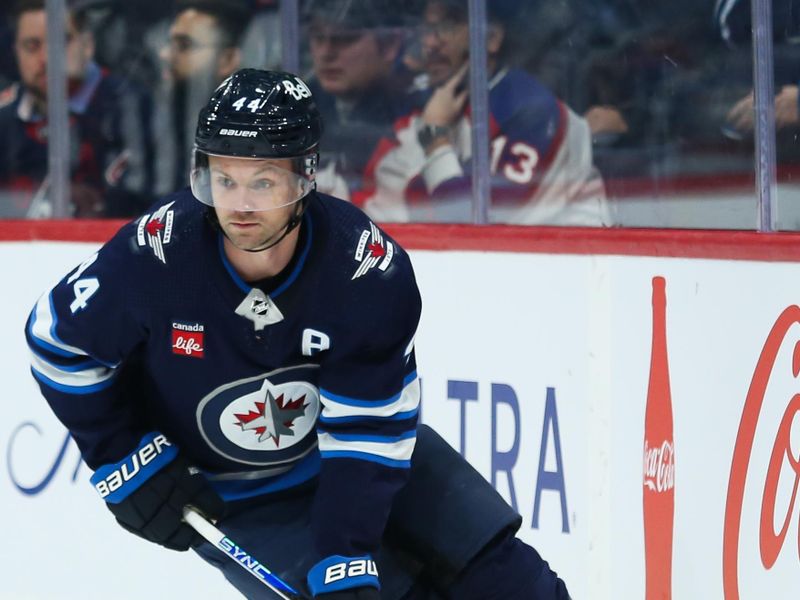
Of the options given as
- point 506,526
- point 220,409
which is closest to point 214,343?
point 220,409

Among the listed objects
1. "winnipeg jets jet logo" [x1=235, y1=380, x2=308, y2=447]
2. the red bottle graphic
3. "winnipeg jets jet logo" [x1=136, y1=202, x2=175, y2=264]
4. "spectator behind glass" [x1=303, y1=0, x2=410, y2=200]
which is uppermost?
"spectator behind glass" [x1=303, y1=0, x2=410, y2=200]

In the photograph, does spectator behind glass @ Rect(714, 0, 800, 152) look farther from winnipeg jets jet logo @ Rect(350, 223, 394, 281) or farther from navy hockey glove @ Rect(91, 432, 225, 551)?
navy hockey glove @ Rect(91, 432, 225, 551)

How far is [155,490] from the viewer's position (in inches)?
100

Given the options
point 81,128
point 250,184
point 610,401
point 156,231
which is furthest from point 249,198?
point 81,128

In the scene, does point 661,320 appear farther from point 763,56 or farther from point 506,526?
point 506,526

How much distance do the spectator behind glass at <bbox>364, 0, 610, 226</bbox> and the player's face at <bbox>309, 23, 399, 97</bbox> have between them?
0.13 m

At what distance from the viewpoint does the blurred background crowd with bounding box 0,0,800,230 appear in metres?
3.32

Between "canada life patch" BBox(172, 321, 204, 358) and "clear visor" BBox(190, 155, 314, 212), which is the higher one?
"clear visor" BBox(190, 155, 314, 212)

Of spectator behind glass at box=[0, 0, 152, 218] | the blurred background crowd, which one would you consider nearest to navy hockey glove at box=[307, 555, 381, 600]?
the blurred background crowd

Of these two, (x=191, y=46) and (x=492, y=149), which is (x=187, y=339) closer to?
(x=492, y=149)

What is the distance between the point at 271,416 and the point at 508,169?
1366mm

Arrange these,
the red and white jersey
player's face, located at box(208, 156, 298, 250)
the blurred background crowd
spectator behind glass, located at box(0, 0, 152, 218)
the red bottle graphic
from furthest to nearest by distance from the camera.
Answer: spectator behind glass, located at box(0, 0, 152, 218)
the red and white jersey
the blurred background crowd
the red bottle graphic
player's face, located at box(208, 156, 298, 250)

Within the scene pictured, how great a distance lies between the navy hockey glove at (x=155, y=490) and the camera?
2541 millimetres

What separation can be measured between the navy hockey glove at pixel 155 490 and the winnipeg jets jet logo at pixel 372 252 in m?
0.45
